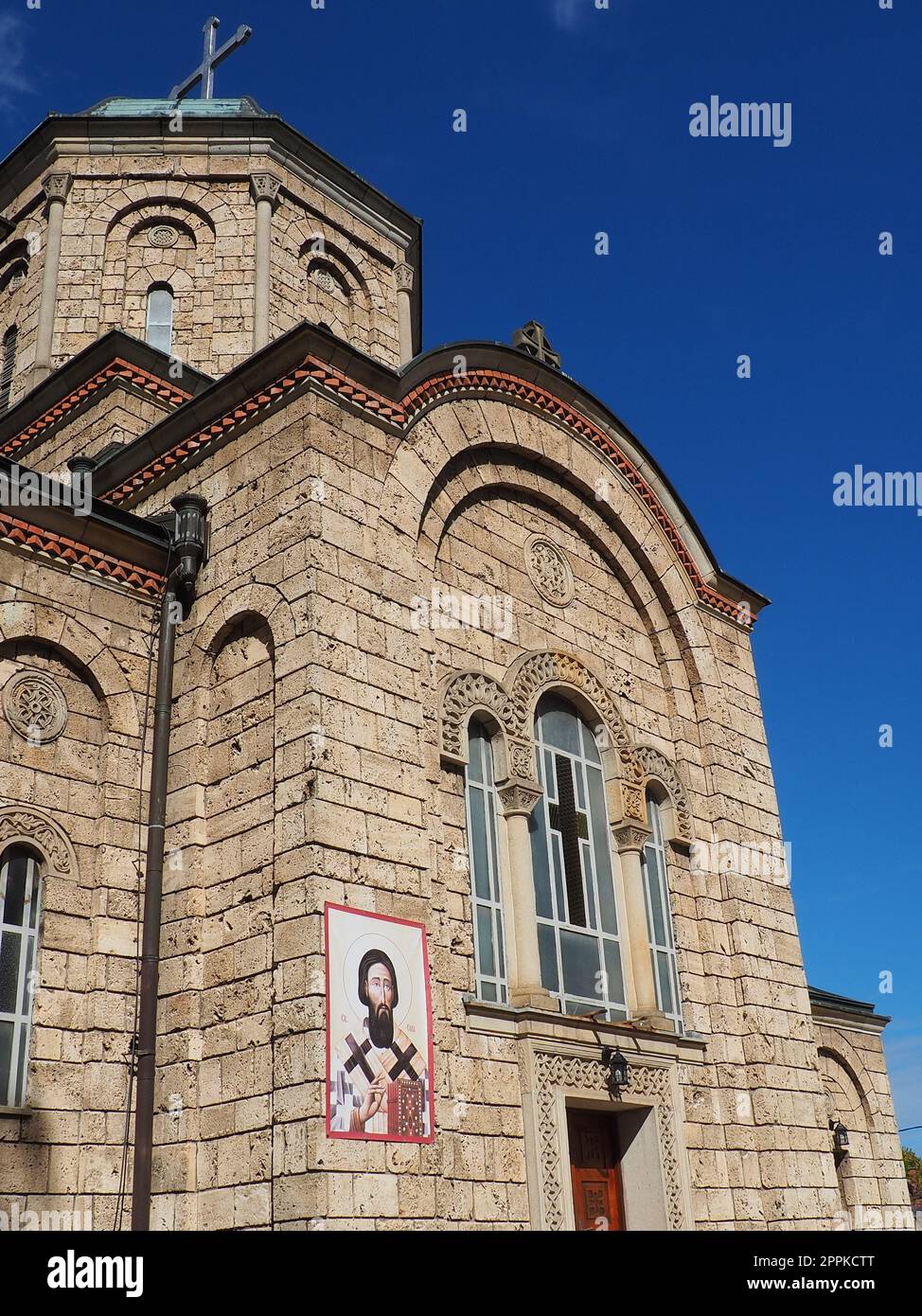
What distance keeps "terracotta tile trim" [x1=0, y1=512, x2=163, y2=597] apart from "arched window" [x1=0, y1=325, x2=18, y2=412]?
6.91 metres

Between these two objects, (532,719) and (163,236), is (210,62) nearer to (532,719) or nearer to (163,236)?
(163,236)

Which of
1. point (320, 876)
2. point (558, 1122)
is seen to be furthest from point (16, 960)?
point (558, 1122)

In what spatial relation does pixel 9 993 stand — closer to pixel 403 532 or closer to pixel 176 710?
pixel 176 710

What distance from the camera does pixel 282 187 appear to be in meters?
17.8

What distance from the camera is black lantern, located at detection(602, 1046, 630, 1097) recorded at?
37.6 ft

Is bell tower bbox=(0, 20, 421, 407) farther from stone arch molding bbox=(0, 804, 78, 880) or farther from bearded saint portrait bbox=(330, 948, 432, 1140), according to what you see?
bearded saint portrait bbox=(330, 948, 432, 1140)

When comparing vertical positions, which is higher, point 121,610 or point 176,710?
point 121,610

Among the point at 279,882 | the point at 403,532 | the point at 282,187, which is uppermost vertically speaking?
the point at 282,187

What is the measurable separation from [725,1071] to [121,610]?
787cm

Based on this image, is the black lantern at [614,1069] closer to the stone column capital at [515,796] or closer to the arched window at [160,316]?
the stone column capital at [515,796]

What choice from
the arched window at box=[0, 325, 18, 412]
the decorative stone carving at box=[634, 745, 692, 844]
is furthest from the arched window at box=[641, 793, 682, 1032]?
the arched window at box=[0, 325, 18, 412]

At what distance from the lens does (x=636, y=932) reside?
1280cm

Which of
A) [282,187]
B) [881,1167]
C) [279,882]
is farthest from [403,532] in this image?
[881,1167]

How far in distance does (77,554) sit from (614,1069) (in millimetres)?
6869
